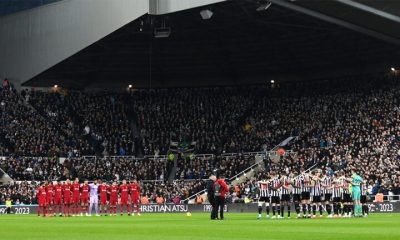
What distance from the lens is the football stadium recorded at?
5631 cm

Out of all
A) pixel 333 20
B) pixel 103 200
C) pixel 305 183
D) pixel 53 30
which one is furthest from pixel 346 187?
pixel 53 30

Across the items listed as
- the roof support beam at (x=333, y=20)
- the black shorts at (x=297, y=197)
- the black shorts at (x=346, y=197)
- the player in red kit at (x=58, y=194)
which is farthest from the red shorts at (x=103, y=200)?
the roof support beam at (x=333, y=20)

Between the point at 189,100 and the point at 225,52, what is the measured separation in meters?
7.11

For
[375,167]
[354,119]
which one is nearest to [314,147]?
[354,119]

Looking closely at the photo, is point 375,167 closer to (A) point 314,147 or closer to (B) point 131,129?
(A) point 314,147

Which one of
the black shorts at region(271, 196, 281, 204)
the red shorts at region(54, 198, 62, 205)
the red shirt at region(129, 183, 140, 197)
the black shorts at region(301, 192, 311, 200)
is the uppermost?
the red shirt at region(129, 183, 140, 197)

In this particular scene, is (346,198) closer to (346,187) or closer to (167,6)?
(346,187)

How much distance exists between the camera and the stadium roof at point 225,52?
6244 centimetres

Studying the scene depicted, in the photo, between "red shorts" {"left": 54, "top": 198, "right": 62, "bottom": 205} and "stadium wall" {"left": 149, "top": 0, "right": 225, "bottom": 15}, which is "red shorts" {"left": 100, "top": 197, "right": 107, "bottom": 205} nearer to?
"red shorts" {"left": 54, "top": 198, "right": 62, "bottom": 205}

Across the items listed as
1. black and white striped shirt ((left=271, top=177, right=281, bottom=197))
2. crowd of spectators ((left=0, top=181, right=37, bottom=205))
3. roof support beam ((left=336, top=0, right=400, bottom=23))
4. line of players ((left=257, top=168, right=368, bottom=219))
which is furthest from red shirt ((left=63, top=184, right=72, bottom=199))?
roof support beam ((left=336, top=0, right=400, bottom=23))

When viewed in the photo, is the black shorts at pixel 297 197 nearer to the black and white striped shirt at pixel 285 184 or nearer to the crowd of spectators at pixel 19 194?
the black and white striped shirt at pixel 285 184

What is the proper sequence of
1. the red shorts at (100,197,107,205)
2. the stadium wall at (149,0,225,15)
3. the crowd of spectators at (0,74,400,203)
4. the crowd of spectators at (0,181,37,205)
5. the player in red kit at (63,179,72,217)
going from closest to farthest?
1. the player in red kit at (63,179,72,217)
2. the red shorts at (100,197,107,205)
3. the stadium wall at (149,0,225,15)
4. the crowd of spectators at (0,74,400,203)
5. the crowd of spectators at (0,181,37,205)

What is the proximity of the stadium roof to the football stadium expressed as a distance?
19 cm

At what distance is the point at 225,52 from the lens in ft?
247
